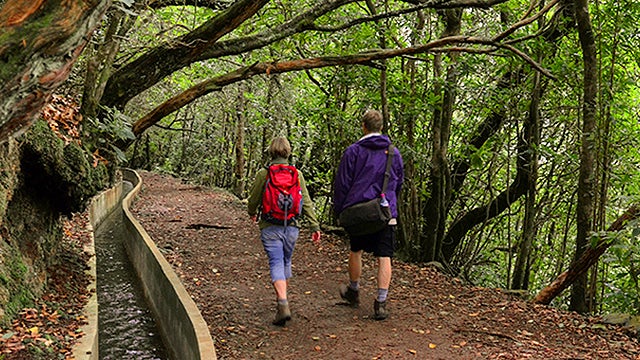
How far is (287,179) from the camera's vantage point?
5848mm

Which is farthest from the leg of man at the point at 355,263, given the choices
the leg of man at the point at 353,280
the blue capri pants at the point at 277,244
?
the blue capri pants at the point at 277,244

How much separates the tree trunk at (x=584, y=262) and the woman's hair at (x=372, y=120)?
2.60m

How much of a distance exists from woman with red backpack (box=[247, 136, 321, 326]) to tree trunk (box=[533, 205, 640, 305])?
3095mm

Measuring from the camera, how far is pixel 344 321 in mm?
6164

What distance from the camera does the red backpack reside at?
5805 mm

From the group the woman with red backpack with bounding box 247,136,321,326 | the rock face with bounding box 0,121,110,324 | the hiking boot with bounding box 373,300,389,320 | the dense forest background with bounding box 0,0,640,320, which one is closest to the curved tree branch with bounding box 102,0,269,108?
the dense forest background with bounding box 0,0,640,320

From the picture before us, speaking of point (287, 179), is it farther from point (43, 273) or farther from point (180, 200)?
point (180, 200)

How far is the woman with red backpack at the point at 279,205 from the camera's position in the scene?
5820 millimetres

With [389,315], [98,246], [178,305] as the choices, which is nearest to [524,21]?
[389,315]

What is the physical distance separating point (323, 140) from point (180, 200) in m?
7.60

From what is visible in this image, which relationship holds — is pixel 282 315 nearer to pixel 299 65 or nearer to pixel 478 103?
pixel 299 65

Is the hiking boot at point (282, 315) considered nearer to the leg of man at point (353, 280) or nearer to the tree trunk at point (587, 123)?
the leg of man at point (353, 280)

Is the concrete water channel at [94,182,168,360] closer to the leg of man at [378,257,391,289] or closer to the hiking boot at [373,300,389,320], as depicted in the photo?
the hiking boot at [373,300,389,320]

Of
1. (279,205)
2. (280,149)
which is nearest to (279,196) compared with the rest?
(279,205)
